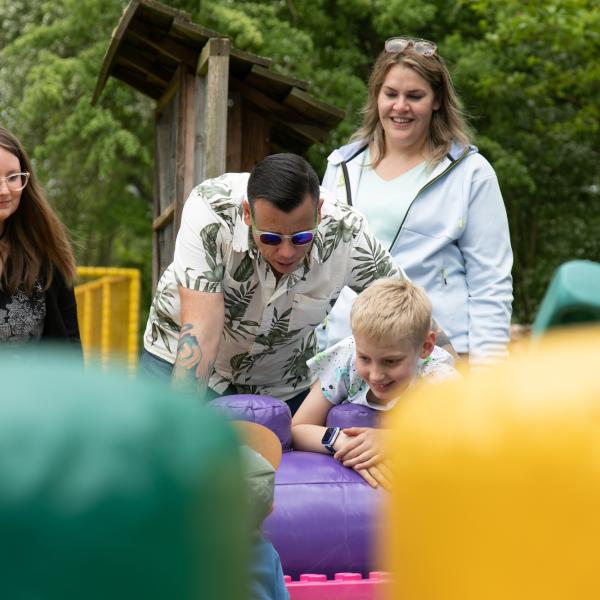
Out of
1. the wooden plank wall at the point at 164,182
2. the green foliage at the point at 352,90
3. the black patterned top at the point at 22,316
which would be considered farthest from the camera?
the green foliage at the point at 352,90

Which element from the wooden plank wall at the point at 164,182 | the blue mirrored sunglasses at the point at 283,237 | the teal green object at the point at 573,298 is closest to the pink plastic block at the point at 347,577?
the blue mirrored sunglasses at the point at 283,237

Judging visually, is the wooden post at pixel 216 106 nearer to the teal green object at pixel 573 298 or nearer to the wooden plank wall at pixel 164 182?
the wooden plank wall at pixel 164 182

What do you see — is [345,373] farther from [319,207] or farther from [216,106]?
[216,106]

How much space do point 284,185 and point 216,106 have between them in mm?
3430

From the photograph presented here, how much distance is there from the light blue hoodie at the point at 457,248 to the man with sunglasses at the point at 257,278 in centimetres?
29

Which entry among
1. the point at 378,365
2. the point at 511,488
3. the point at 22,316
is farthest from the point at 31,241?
the point at 511,488

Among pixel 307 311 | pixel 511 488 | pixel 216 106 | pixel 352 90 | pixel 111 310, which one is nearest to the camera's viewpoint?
pixel 511 488

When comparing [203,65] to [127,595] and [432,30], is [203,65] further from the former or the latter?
[432,30]

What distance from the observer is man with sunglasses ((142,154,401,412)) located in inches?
128

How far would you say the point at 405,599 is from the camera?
2.78 ft

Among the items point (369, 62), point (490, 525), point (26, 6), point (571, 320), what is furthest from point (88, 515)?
point (26, 6)

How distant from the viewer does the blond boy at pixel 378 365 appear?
10.4 ft

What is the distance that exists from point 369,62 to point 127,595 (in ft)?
49.8

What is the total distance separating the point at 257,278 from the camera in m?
3.55
